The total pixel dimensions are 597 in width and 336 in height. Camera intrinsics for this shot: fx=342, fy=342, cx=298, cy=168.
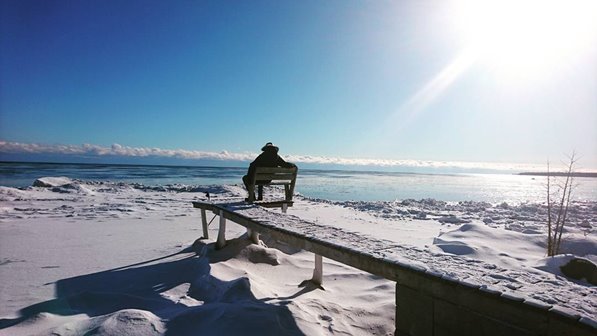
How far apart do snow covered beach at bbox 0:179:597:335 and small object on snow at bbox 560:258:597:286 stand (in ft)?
0.51

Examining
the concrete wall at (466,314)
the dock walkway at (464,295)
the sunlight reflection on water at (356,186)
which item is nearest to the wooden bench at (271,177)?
the dock walkway at (464,295)

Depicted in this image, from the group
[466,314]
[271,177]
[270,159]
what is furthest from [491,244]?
[466,314]

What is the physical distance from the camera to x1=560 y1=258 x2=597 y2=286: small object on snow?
16.8 feet

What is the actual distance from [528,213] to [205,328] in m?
17.9

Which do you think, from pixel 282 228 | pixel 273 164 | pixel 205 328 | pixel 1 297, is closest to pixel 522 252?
pixel 273 164

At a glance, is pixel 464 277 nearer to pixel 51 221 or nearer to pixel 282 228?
pixel 282 228

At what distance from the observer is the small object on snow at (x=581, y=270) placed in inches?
201

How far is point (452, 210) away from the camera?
55.8 feet

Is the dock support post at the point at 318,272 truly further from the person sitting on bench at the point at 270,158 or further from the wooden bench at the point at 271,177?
the person sitting on bench at the point at 270,158

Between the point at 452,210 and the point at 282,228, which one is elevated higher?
the point at 282,228

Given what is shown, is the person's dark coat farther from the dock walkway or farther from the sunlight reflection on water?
the sunlight reflection on water

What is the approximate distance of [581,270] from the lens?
5.27 m

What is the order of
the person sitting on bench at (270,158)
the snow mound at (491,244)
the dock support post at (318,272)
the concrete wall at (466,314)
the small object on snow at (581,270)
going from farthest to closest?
the person sitting on bench at (270,158), the snow mound at (491,244), the small object on snow at (581,270), the dock support post at (318,272), the concrete wall at (466,314)

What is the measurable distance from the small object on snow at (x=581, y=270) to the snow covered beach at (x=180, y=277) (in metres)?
0.16
